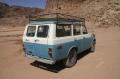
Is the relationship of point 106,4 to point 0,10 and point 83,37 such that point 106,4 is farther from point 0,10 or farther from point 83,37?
point 0,10

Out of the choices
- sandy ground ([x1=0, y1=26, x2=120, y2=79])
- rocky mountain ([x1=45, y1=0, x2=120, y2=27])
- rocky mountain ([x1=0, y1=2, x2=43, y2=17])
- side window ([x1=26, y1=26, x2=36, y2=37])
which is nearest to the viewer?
sandy ground ([x1=0, y1=26, x2=120, y2=79])

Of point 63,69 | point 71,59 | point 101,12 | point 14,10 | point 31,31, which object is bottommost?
point 63,69

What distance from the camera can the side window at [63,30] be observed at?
653 centimetres

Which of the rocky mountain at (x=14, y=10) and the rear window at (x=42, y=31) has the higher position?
the rocky mountain at (x=14, y=10)

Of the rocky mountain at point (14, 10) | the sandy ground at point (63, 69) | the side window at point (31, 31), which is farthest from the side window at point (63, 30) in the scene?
the rocky mountain at point (14, 10)

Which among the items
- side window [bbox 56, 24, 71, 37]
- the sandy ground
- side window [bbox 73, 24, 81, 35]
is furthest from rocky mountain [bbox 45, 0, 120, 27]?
side window [bbox 56, 24, 71, 37]

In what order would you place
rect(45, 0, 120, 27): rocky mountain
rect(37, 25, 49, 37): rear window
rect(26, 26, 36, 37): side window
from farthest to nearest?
rect(45, 0, 120, 27): rocky mountain → rect(26, 26, 36, 37): side window → rect(37, 25, 49, 37): rear window

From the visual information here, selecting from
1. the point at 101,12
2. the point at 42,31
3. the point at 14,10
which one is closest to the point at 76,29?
the point at 42,31

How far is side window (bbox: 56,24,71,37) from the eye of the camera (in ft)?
21.4

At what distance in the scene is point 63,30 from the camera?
689 cm

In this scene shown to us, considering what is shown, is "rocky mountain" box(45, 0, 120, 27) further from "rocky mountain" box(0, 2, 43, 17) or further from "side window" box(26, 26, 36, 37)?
"rocky mountain" box(0, 2, 43, 17)

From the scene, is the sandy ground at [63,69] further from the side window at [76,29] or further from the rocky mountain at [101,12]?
the rocky mountain at [101,12]

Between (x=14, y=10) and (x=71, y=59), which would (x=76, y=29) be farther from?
(x=14, y=10)

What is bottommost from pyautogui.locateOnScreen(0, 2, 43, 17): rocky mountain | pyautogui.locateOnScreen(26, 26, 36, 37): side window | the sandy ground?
the sandy ground
